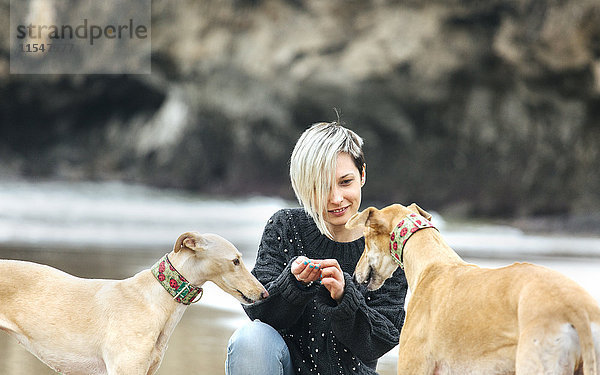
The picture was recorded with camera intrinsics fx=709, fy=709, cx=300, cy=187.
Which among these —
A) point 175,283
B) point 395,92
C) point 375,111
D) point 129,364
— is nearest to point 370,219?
point 175,283

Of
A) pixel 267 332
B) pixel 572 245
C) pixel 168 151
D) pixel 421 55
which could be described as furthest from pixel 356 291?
pixel 168 151

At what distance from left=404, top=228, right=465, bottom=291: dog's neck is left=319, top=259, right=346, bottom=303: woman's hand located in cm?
27

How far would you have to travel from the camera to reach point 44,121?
1888 centimetres

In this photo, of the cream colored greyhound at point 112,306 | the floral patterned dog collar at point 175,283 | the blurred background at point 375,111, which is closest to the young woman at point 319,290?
the cream colored greyhound at point 112,306

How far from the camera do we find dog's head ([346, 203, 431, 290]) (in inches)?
116

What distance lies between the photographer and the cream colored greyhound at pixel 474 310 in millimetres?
2078

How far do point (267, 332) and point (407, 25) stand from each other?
1212 cm

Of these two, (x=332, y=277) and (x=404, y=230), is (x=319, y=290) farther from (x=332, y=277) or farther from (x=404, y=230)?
(x=404, y=230)

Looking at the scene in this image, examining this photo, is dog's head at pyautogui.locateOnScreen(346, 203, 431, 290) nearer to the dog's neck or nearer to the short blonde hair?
the dog's neck

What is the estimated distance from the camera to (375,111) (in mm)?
14945

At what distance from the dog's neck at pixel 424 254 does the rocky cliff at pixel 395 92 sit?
11.6 m

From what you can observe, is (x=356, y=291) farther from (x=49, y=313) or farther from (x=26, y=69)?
(x=26, y=69)

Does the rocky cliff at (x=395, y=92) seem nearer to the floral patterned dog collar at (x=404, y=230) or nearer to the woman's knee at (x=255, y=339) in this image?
the floral patterned dog collar at (x=404, y=230)

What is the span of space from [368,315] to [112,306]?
113 cm
